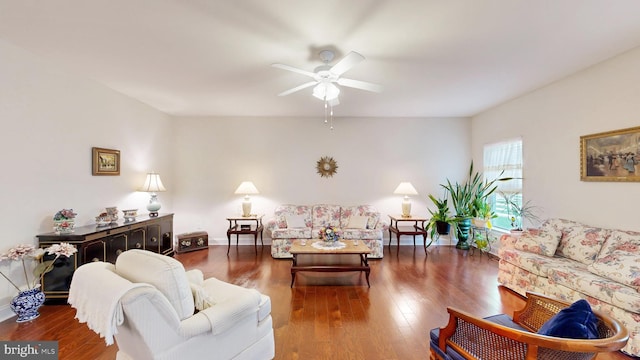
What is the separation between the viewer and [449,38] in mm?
2457

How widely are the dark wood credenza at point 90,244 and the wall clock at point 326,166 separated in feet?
10.6

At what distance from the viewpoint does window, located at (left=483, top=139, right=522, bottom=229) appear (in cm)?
440

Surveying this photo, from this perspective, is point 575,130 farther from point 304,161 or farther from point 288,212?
point 288,212

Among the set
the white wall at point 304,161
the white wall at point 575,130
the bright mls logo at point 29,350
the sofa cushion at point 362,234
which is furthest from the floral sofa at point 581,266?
the bright mls logo at point 29,350

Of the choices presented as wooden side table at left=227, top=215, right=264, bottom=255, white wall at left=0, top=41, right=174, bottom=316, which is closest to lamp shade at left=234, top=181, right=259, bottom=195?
wooden side table at left=227, top=215, right=264, bottom=255

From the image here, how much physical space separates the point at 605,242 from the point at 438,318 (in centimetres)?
203

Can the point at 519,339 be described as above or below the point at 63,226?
below

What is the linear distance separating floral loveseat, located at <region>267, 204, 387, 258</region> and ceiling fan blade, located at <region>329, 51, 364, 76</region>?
119 inches

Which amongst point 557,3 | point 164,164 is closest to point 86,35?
point 164,164

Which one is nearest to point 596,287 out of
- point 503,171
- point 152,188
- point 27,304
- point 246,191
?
point 503,171

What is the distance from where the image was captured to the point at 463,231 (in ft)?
16.9

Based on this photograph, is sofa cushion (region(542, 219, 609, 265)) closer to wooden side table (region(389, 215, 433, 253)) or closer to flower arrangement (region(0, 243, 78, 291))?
wooden side table (region(389, 215, 433, 253))

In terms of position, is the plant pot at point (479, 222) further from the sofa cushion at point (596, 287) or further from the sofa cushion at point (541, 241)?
the sofa cushion at point (596, 287)

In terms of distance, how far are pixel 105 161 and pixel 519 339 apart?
15.9ft
